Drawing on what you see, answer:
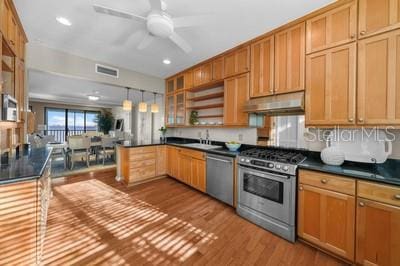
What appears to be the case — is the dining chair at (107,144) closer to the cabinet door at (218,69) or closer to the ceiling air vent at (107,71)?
the ceiling air vent at (107,71)

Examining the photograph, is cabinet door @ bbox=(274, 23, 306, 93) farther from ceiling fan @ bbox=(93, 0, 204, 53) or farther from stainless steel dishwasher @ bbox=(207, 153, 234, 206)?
stainless steel dishwasher @ bbox=(207, 153, 234, 206)

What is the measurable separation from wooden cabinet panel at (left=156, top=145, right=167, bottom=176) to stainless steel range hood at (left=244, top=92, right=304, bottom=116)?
7.68 ft

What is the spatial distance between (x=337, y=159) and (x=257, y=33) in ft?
6.65

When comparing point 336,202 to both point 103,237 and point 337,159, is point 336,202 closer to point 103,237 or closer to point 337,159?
point 337,159

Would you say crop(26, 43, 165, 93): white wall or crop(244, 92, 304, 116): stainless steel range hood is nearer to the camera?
crop(244, 92, 304, 116): stainless steel range hood

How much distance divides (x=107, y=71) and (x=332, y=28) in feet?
13.1

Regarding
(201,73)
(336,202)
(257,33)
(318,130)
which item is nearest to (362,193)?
(336,202)

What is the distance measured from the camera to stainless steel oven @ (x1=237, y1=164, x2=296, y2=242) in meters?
1.92

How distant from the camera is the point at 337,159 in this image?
6.12 ft

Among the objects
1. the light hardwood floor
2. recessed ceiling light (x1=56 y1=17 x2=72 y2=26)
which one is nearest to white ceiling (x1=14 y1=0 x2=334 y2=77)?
recessed ceiling light (x1=56 y1=17 x2=72 y2=26)

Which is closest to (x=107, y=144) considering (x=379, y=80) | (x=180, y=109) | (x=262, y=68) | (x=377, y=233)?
(x=180, y=109)

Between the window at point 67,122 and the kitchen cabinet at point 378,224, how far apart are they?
11227 millimetres

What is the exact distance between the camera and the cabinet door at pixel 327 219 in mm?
1561

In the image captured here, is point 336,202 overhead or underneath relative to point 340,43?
underneath
